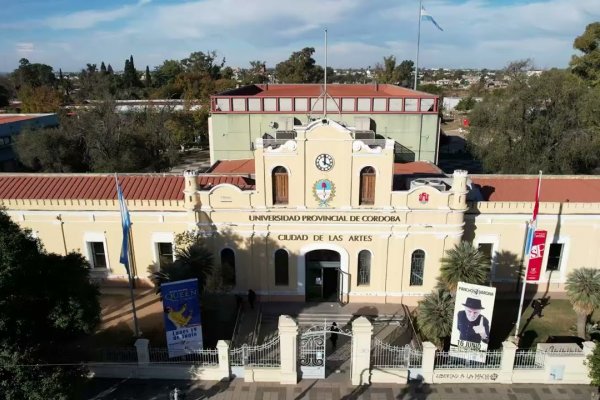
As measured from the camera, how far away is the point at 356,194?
21.9m

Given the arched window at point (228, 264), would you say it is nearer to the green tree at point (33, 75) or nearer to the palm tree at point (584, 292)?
the palm tree at point (584, 292)

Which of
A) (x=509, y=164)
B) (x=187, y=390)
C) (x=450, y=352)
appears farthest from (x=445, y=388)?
(x=509, y=164)

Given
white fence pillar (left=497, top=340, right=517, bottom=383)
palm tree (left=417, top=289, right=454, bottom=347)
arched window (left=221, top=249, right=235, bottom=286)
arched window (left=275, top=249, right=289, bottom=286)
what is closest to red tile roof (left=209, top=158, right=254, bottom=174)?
arched window (left=221, top=249, right=235, bottom=286)

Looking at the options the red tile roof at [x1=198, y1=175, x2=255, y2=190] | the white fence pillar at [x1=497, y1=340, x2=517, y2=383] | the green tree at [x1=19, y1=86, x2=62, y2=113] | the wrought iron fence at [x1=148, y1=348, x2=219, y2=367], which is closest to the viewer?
the white fence pillar at [x1=497, y1=340, x2=517, y2=383]

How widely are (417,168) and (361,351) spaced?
16402mm

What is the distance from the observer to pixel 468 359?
18.4 m

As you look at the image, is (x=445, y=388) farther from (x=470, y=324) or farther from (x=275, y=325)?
(x=275, y=325)

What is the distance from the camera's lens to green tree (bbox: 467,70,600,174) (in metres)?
34.2

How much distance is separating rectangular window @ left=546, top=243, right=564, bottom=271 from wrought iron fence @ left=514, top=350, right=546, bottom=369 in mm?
8116

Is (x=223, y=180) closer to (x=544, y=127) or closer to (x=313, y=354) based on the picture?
(x=313, y=354)

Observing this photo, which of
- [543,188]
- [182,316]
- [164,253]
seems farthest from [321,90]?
[182,316]

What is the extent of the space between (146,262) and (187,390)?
921cm

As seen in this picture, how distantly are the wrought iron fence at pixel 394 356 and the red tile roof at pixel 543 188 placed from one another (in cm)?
1056

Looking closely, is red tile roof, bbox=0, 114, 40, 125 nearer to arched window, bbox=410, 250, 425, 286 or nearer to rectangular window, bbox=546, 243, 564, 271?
arched window, bbox=410, 250, 425, 286
